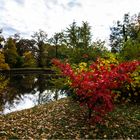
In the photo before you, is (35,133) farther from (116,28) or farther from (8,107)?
(116,28)

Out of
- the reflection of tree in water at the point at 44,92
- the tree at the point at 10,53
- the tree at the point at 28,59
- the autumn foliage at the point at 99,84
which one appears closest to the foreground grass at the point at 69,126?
the autumn foliage at the point at 99,84

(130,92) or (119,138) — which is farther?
(130,92)

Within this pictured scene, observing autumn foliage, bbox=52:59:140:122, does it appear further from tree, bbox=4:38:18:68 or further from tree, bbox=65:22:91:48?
tree, bbox=4:38:18:68

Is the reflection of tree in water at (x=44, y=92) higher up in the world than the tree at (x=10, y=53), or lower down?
lower down

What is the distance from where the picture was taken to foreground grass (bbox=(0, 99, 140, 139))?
31.7 feet

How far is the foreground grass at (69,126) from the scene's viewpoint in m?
9.66

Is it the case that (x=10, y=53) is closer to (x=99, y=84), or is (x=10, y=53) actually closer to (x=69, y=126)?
(x=69, y=126)

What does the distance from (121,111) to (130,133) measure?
246 cm

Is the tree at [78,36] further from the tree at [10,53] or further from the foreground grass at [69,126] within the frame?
the tree at [10,53]

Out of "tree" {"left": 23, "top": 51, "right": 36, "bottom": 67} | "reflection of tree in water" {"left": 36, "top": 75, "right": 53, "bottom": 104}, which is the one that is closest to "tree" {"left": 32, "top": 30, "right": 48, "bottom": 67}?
"tree" {"left": 23, "top": 51, "right": 36, "bottom": 67}

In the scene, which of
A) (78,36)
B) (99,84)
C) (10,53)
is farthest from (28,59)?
(99,84)

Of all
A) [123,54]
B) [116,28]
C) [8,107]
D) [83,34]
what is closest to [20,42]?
[116,28]

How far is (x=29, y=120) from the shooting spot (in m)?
11.5

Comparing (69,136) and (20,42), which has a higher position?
(20,42)
